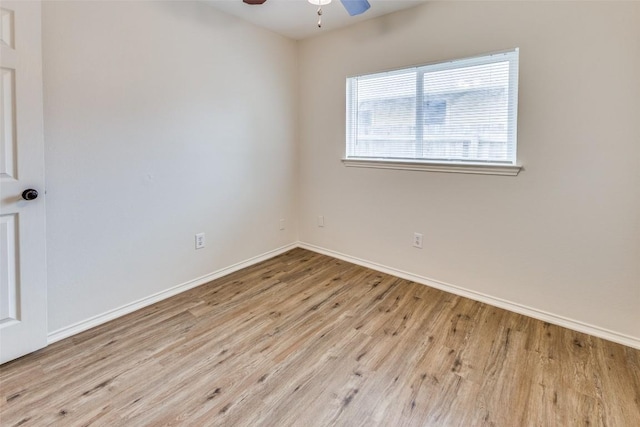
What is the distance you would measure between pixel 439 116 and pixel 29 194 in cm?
285

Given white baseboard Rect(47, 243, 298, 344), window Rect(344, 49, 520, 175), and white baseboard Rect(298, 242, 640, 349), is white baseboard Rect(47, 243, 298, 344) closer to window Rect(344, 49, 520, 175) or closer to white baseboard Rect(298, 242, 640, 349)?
white baseboard Rect(298, 242, 640, 349)

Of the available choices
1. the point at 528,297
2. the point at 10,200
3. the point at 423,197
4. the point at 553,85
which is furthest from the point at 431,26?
the point at 10,200

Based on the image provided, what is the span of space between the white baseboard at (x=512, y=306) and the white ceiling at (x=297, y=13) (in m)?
2.26

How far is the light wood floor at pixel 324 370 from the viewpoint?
5.10 ft

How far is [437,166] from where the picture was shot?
2.77 m

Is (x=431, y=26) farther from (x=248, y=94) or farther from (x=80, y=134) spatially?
(x=80, y=134)

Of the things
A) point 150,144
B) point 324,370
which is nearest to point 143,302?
point 150,144

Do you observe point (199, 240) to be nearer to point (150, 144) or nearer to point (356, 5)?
point (150, 144)

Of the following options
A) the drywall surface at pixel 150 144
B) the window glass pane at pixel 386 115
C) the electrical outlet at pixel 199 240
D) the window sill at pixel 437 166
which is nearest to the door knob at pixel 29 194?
the drywall surface at pixel 150 144

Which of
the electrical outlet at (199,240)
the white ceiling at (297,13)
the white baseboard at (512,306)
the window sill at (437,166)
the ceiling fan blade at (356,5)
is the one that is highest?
the white ceiling at (297,13)

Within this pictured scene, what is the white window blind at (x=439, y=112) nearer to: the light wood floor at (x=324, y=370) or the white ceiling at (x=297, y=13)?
the white ceiling at (x=297, y=13)

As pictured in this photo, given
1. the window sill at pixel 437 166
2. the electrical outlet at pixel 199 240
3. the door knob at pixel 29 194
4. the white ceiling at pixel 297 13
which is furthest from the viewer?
the electrical outlet at pixel 199 240

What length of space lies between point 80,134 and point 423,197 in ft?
8.37

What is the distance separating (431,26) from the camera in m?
2.70
